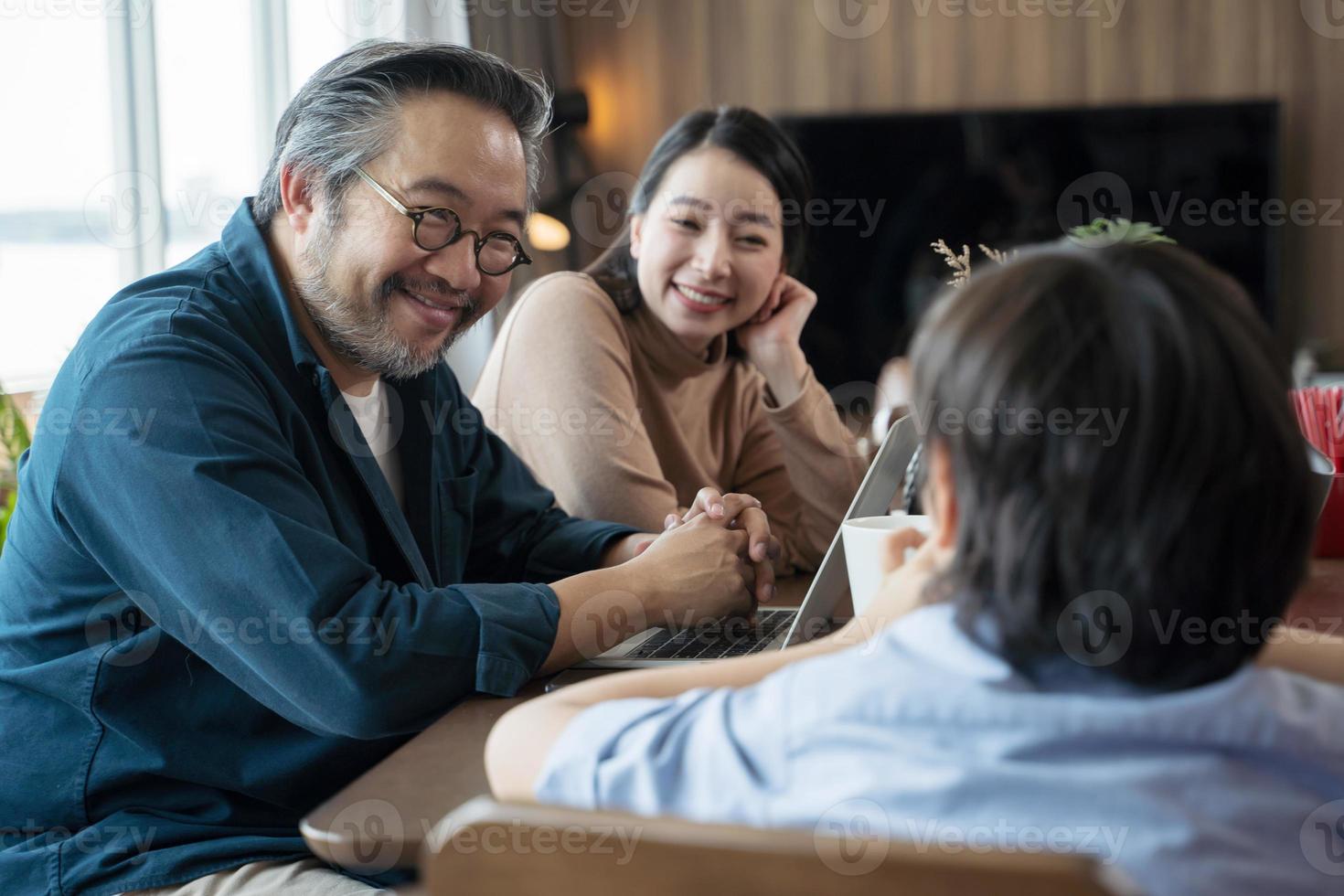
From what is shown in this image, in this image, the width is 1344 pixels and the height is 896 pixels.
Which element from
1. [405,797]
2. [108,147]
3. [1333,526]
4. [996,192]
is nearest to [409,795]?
[405,797]

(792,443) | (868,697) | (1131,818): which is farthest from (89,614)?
(792,443)

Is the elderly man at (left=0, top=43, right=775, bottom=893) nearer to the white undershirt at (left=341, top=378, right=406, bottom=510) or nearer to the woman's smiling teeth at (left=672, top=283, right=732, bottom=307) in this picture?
the white undershirt at (left=341, top=378, right=406, bottom=510)

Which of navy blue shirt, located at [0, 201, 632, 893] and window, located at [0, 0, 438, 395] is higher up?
window, located at [0, 0, 438, 395]

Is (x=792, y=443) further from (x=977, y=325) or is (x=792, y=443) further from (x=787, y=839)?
(x=787, y=839)

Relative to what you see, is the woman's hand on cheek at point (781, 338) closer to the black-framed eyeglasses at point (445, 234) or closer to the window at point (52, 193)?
the black-framed eyeglasses at point (445, 234)

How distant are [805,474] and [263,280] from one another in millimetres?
979

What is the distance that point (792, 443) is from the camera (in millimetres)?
2080

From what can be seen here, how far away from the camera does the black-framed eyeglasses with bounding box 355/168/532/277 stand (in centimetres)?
135

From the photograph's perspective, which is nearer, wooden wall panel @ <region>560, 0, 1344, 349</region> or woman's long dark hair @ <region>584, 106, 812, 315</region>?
woman's long dark hair @ <region>584, 106, 812, 315</region>

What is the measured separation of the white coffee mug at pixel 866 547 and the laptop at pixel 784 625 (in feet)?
0.28

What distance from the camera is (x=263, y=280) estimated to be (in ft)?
4.33

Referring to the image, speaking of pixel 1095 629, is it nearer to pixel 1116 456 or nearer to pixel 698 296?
pixel 1116 456

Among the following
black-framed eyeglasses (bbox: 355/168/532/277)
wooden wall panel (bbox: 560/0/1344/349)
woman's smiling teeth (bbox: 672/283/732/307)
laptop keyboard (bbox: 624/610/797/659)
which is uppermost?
wooden wall panel (bbox: 560/0/1344/349)

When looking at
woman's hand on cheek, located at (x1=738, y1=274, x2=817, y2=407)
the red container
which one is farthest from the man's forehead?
the red container
